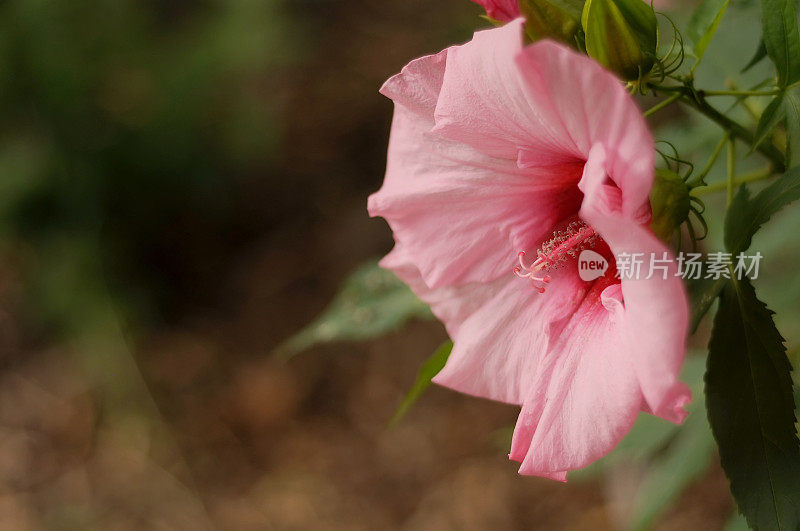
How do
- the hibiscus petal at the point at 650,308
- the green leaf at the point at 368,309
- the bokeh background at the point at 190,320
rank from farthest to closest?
the bokeh background at the point at 190,320
the green leaf at the point at 368,309
the hibiscus petal at the point at 650,308

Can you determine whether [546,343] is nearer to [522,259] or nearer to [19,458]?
[522,259]

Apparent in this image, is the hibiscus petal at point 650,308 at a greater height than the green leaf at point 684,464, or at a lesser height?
greater

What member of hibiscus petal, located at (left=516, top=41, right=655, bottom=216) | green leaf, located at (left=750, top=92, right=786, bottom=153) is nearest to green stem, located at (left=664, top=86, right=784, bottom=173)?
green leaf, located at (left=750, top=92, right=786, bottom=153)

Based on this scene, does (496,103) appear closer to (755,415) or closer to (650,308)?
(650,308)

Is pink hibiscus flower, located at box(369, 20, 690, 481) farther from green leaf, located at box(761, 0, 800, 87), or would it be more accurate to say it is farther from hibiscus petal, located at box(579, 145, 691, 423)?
green leaf, located at box(761, 0, 800, 87)

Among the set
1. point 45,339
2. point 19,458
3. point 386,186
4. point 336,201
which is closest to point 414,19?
point 336,201

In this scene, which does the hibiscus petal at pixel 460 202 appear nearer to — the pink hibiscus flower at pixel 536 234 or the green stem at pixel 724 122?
the pink hibiscus flower at pixel 536 234

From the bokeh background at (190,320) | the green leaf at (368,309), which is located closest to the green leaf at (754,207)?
the green leaf at (368,309)
